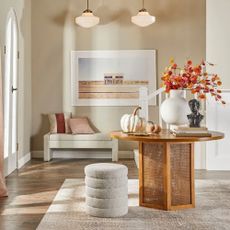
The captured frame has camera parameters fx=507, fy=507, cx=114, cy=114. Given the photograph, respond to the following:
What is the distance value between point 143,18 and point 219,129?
209cm

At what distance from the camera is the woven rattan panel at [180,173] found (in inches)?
176

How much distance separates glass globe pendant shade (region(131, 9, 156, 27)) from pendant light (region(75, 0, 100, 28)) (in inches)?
24.2

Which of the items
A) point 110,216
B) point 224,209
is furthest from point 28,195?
point 224,209

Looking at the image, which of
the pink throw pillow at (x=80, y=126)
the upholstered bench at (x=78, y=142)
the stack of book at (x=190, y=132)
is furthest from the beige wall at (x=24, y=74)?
the stack of book at (x=190, y=132)

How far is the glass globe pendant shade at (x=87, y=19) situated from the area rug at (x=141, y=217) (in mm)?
3346

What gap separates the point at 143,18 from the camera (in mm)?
7629

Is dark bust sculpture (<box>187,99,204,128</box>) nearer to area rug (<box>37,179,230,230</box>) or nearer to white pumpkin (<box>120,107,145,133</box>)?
white pumpkin (<box>120,107,145,133</box>)

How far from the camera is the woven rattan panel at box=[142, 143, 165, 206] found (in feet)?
14.6

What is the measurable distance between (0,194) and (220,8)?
378cm

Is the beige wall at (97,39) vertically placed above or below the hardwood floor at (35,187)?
above

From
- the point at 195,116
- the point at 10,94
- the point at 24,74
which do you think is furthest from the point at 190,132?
the point at 24,74

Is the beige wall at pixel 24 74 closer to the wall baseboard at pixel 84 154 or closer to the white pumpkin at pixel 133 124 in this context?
the wall baseboard at pixel 84 154

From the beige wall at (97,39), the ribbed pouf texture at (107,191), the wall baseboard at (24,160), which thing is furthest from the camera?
the beige wall at (97,39)

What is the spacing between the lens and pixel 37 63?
26.8 ft
